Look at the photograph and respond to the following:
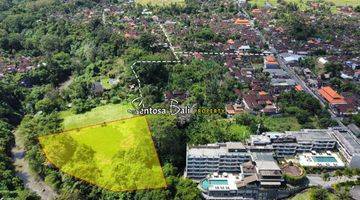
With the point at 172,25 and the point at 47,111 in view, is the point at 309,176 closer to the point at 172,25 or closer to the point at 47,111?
the point at 47,111

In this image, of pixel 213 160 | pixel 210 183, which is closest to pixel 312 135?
pixel 213 160

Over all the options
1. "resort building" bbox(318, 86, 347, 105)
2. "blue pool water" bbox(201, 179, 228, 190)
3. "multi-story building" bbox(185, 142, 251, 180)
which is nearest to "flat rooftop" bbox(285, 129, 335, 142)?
"multi-story building" bbox(185, 142, 251, 180)

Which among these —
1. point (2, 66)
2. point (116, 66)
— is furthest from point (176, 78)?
point (2, 66)

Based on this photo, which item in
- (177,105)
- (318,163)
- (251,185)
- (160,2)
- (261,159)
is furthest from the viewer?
(160,2)

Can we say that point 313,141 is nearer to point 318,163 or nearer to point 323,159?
point 323,159

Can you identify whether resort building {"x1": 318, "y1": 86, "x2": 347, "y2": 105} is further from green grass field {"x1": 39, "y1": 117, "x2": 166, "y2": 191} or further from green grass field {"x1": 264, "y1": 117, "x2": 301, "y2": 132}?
green grass field {"x1": 39, "y1": 117, "x2": 166, "y2": 191}

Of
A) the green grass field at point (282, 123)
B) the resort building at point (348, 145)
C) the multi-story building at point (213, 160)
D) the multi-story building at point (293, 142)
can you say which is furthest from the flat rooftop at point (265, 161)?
the resort building at point (348, 145)

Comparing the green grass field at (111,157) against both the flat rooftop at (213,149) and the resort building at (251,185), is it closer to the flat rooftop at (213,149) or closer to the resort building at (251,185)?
the flat rooftop at (213,149)
